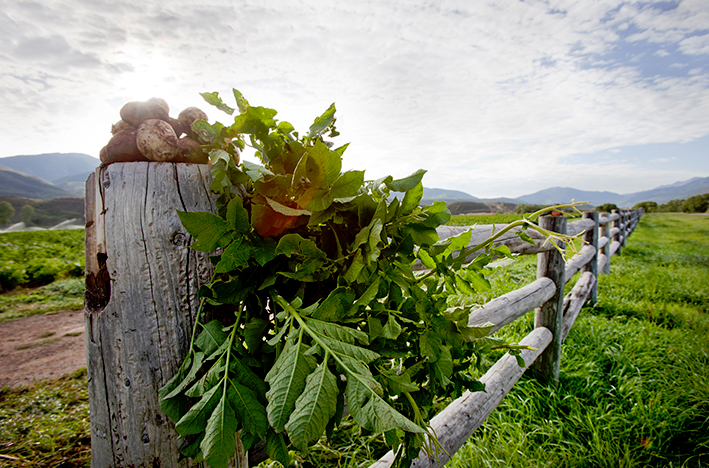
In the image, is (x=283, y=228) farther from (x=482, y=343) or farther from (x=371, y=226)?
(x=482, y=343)

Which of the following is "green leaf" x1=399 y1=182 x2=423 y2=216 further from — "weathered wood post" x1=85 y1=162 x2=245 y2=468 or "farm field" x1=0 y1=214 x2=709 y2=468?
"farm field" x1=0 y1=214 x2=709 y2=468

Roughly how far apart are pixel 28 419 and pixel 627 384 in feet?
16.8

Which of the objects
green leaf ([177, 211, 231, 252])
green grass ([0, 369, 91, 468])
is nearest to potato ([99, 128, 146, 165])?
green leaf ([177, 211, 231, 252])

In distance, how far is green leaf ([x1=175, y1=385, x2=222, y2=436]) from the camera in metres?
0.64

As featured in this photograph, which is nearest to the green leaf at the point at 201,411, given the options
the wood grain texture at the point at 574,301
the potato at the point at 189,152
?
the potato at the point at 189,152

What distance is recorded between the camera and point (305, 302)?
0.80 m

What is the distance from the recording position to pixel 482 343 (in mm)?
929

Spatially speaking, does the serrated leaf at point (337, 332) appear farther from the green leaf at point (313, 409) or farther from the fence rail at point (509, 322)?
the fence rail at point (509, 322)

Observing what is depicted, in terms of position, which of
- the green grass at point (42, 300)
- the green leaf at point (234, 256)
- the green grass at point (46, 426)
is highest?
the green leaf at point (234, 256)

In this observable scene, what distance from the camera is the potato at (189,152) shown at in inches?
31.6

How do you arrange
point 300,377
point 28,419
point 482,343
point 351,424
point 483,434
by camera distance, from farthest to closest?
point 28,419 → point 351,424 → point 483,434 → point 482,343 → point 300,377

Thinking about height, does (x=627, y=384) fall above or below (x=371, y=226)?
below

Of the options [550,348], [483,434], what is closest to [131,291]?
[483,434]

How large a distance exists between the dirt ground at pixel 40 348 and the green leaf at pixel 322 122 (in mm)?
4754
